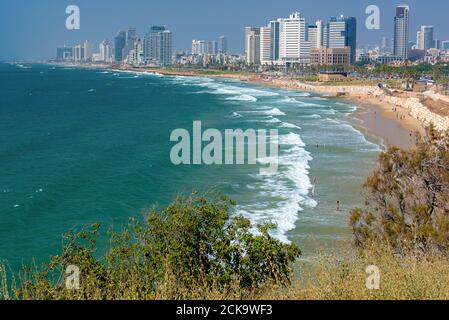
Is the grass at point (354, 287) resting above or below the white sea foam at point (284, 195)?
above

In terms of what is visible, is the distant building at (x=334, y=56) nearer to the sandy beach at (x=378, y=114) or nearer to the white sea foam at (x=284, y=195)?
the sandy beach at (x=378, y=114)

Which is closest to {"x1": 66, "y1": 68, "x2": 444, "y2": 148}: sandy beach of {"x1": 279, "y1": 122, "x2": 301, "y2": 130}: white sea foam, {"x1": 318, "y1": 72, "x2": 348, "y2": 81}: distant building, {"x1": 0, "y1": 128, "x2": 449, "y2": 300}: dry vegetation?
{"x1": 279, "y1": 122, "x2": 301, "y2": 130}: white sea foam

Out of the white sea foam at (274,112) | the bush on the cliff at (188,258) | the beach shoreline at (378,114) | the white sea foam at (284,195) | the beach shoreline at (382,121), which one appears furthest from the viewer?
the white sea foam at (274,112)

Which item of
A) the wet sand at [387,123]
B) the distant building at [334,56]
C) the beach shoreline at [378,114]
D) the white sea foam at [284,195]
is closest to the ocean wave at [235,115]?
the beach shoreline at [378,114]

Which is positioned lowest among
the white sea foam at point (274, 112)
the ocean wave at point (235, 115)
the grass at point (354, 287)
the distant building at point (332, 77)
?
the ocean wave at point (235, 115)

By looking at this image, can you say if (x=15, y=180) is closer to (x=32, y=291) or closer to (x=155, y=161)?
(x=155, y=161)

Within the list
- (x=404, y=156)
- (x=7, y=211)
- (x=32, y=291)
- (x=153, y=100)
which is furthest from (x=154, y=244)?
(x=153, y=100)
